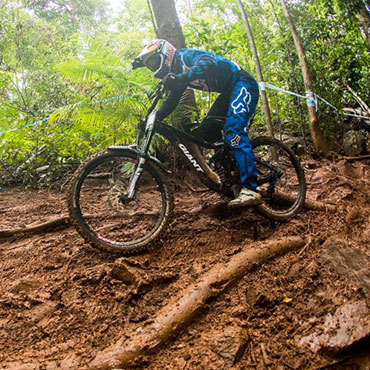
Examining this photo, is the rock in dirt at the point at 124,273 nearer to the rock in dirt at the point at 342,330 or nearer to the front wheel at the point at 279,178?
the rock in dirt at the point at 342,330

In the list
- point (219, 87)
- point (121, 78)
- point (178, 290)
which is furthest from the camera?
point (121, 78)

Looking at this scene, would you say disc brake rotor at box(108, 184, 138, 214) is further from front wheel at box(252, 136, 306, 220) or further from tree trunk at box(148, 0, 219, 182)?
tree trunk at box(148, 0, 219, 182)

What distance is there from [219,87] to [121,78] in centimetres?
158

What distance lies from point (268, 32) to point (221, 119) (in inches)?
320

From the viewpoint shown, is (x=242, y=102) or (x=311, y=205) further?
(x=311, y=205)

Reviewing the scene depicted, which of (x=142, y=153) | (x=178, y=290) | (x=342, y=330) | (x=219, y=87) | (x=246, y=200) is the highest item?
(x=219, y=87)

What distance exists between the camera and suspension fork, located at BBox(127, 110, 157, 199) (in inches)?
122

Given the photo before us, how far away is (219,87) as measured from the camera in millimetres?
3641

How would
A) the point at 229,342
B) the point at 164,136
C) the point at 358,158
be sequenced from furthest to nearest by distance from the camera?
1. the point at 358,158
2. the point at 164,136
3. the point at 229,342

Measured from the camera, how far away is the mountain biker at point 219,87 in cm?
333

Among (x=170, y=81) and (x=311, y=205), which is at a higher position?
(x=170, y=81)

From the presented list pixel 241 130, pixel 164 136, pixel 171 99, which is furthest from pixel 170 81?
pixel 241 130

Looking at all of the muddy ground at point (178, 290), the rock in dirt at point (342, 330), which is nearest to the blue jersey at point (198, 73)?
the muddy ground at point (178, 290)

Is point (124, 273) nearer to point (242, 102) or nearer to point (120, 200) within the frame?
point (120, 200)
